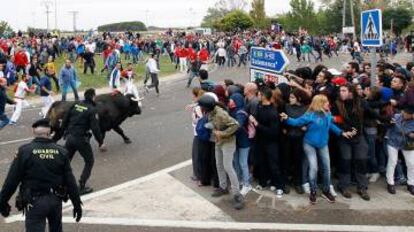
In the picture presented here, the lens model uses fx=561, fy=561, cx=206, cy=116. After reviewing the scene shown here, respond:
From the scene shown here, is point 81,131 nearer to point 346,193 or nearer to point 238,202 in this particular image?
point 238,202

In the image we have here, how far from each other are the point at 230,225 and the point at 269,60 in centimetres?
392

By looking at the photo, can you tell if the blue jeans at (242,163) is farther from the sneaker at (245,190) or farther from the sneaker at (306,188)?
the sneaker at (306,188)

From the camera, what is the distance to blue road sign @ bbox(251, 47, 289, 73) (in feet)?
32.9

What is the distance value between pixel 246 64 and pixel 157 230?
28.9m

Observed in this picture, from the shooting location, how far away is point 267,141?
862 centimetres

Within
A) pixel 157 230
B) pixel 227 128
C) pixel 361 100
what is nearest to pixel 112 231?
pixel 157 230

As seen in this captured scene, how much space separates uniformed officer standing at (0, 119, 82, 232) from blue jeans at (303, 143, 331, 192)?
13.2ft

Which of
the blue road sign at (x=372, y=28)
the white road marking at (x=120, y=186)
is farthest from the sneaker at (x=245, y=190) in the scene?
the blue road sign at (x=372, y=28)

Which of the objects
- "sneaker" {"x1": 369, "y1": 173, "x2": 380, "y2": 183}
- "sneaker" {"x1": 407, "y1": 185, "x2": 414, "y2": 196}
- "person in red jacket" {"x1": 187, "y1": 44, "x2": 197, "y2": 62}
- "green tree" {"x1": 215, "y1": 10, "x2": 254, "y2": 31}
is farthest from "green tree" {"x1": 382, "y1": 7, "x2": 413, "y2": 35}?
"sneaker" {"x1": 407, "y1": 185, "x2": 414, "y2": 196}

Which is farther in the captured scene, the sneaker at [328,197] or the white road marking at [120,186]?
the sneaker at [328,197]

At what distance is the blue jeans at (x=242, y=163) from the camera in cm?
855

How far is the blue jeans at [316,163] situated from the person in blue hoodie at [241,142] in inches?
35.9

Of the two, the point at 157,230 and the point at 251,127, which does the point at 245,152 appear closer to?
the point at 251,127

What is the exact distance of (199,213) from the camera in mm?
7965
